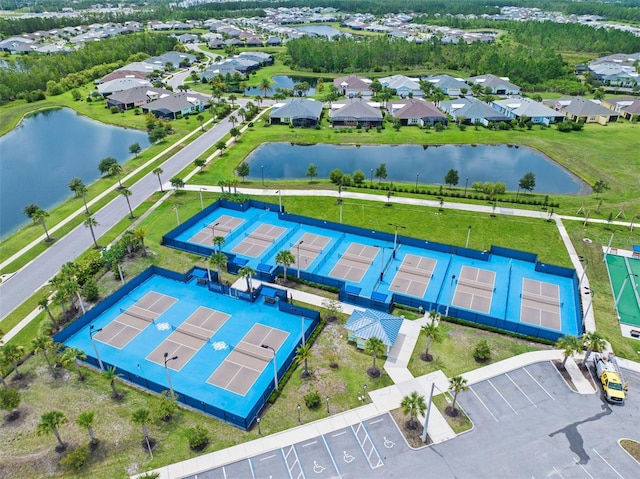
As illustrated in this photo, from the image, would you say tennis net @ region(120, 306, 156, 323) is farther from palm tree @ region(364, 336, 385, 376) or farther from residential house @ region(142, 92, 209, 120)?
residential house @ region(142, 92, 209, 120)

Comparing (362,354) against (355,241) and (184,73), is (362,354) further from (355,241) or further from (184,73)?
(184,73)

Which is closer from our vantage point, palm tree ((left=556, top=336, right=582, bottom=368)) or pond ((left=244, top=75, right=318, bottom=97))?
palm tree ((left=556, top=336, right=582, bottom=368))

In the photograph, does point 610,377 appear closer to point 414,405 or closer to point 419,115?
point 414,405

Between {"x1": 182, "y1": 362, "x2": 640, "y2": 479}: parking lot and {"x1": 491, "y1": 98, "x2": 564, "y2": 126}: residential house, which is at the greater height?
{"x1": 491, "y1": 98, "x2": 564, "y2": 126}: residential house

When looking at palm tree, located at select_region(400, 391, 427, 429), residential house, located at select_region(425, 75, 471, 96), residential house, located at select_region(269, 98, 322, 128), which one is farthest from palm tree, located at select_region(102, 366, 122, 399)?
residential house, located at select_region(425, 75, 471, 96)

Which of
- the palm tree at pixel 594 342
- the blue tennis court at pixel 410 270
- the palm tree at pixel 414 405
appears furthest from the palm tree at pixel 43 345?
the palm tree at pixel 594 342

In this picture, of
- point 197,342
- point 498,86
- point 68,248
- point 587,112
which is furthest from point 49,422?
point 498,86

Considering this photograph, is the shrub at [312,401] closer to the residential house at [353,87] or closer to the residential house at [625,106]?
the residential house at [353,87]

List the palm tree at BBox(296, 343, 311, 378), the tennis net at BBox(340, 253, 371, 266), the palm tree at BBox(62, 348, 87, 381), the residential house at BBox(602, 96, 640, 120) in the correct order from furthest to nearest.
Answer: the residential house at BBox(602, 96, 640, 120), the tennis net at BBox(340, 253, 371, 266), the palm tree at BBox(296, 343, 311, 378), the palm tree at BBox(62, 348, 87, 381)
